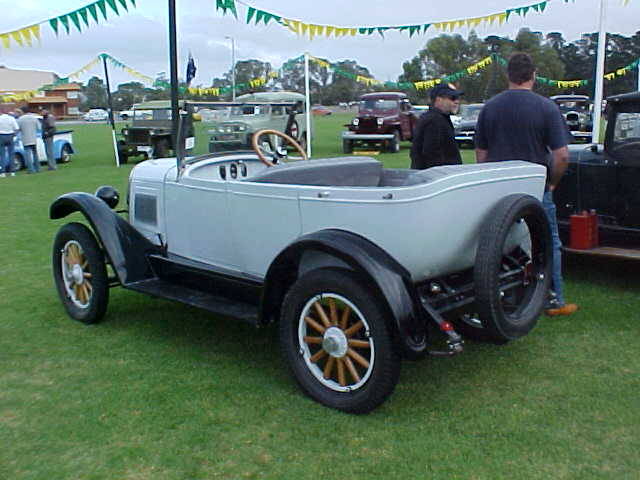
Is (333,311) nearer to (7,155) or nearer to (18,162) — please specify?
(7,155)

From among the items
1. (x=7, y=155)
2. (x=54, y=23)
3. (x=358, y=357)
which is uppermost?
(x=54, y=23)

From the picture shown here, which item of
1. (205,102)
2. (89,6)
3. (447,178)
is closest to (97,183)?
(89,6)

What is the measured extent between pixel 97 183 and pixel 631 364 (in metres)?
11.4

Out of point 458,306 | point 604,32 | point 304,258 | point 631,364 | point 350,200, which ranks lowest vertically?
point 631,364

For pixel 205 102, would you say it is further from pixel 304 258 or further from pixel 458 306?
pixel 458 306

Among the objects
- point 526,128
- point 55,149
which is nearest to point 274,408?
point 526,128

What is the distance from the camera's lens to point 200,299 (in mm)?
4039

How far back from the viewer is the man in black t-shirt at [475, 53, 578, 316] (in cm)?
438

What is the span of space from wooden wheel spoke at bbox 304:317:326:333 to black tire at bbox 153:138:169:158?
13474 mm

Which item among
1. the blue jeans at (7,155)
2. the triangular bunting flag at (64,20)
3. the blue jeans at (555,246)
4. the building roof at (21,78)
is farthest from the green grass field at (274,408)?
the building roof at (21,78)

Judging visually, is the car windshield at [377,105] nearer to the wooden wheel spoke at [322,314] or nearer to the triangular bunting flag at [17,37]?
the triangular bunting flag at [17,37]

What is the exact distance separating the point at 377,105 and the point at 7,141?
10.7 metres

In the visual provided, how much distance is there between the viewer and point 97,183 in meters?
13.0

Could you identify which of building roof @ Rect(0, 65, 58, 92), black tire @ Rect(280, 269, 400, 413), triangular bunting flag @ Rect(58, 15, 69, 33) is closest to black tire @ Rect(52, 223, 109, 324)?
black tire @ Rect(280, 269, 400, 413)
